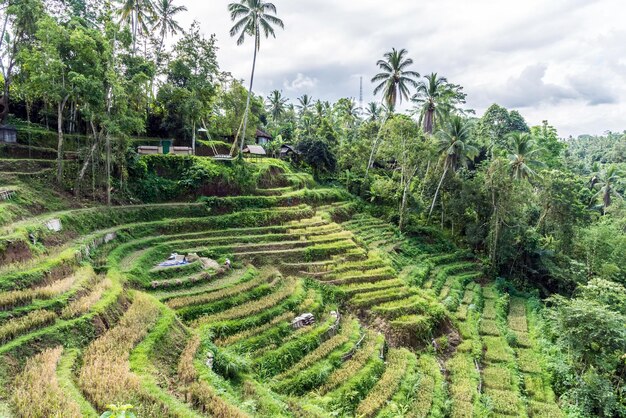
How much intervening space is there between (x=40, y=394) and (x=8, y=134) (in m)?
24.6

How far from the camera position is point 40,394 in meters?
8.16

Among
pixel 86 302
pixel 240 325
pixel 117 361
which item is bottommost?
pixel 240 325

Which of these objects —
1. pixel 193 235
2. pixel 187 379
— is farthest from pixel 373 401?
pixel 193 235

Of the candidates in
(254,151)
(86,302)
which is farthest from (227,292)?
(254,151)

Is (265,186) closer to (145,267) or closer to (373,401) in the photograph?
(145,267)

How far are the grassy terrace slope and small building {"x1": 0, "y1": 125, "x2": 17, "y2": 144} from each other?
9.89 meters

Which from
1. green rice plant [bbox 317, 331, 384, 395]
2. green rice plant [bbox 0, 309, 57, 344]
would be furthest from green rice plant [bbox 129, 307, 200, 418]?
green rice plant [bbox 317, 331, 384, 395]

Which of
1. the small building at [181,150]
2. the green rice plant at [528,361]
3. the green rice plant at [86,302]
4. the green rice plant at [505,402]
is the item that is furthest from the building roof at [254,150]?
the green rice plant at [505,402]

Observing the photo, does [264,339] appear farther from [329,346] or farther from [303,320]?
[329,346]

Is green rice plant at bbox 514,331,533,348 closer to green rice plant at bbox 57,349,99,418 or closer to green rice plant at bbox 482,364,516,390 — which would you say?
green rice plant at bbox 482,364,516,390

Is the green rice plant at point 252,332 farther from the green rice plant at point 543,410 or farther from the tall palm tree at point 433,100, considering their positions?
the tall palm tree at point 433,100

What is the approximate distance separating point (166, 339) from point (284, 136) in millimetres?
42145

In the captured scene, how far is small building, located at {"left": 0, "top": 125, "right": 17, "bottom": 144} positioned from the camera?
2566cm

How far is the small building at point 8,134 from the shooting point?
25656 millimetres
